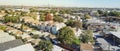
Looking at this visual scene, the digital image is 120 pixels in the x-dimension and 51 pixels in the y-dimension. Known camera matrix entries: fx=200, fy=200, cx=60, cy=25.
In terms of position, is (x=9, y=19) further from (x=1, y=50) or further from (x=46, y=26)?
(x=1, y=50)

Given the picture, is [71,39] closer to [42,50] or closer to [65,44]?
[65,44]

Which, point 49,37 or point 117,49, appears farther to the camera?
point 49,37

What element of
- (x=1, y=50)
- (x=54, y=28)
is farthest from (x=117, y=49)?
(x=54, y=28)

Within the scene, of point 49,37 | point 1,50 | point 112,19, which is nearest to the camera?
point 1,50

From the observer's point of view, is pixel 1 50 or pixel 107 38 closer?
pixel 1 50

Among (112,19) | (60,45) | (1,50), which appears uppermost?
(1,50)

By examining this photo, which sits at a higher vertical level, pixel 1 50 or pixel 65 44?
pixel 1 50

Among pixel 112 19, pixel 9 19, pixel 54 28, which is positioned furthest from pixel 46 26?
pixel 112 19

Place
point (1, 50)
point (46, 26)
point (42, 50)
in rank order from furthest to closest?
point (46, 26) < point (42, 50) < point (1, 50)

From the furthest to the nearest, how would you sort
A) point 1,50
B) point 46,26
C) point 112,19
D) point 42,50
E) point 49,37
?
point 112,19, point 46,26, point 49,37, point 42,50, point 1,50

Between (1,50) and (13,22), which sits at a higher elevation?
(1,50)
